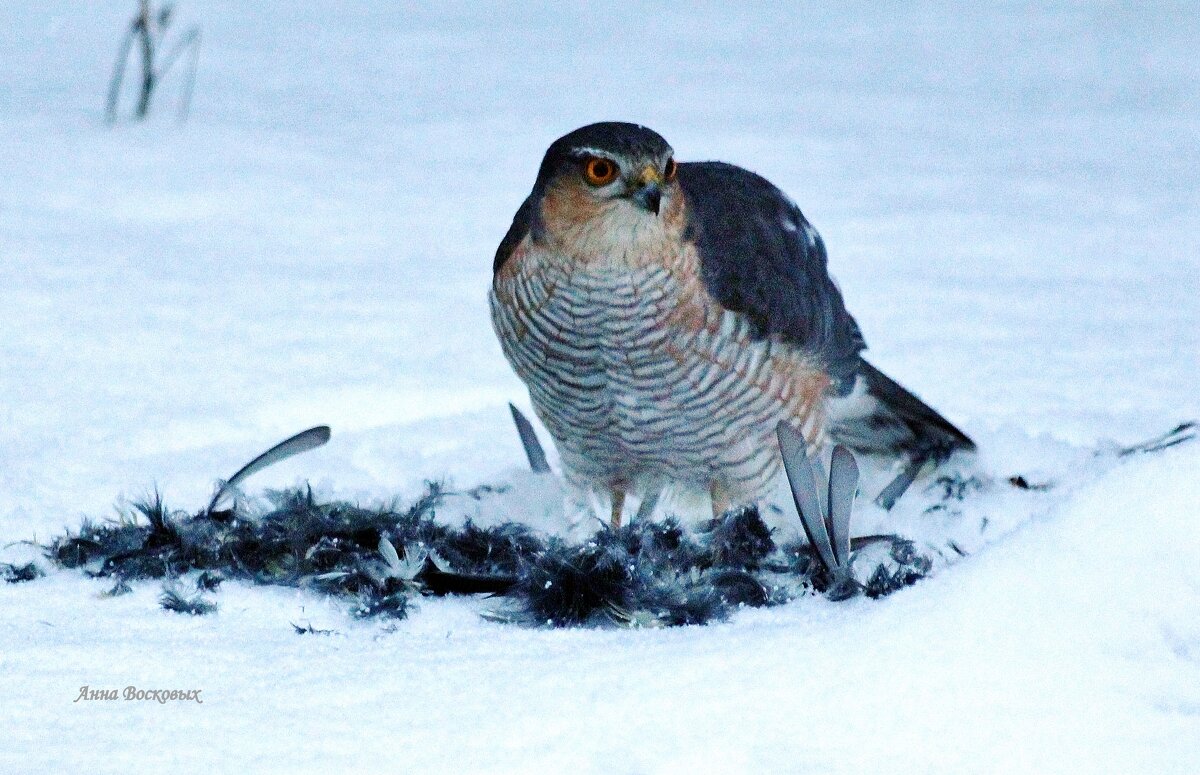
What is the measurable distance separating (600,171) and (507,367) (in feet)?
4.83

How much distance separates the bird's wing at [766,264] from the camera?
305 cm

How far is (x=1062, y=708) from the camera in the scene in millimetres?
1901

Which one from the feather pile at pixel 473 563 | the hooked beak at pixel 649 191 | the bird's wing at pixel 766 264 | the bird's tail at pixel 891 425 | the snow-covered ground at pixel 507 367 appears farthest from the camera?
the bird's tail at pixel 891 425

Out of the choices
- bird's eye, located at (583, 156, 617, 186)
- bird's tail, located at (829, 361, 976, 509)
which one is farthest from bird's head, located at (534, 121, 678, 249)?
bird's tail, located at (829, 361, 976, 509)

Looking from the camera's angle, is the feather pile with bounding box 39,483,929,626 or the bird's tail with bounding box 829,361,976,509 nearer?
the feather pile with bounding box 39,483,929,626

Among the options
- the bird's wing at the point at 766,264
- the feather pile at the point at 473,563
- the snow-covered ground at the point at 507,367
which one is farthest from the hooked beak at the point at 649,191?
the snow-covered ground at the point at 507,367

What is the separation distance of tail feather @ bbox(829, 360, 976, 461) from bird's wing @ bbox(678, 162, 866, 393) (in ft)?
0.25

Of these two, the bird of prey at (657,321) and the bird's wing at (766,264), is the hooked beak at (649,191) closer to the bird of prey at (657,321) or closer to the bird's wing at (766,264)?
the bird of prey at (657,321)

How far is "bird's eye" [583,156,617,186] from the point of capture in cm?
286

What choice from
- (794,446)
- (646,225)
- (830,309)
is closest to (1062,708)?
(794,446)

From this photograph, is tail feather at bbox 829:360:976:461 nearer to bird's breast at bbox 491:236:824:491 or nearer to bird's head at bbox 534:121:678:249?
bird's breast at bbox 491:236:824:491

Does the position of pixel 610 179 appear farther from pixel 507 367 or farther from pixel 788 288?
pixel 507 367

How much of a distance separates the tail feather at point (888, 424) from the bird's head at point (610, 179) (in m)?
0.80

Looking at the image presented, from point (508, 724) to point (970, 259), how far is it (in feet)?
12.6
